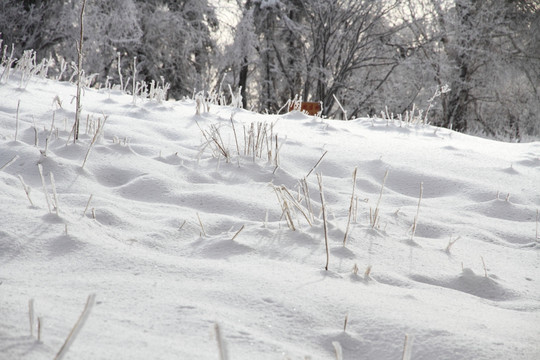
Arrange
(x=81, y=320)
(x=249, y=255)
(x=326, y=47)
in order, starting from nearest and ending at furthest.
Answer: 1. (x=81, y=320)
2. (x=249, y=255)
3. (x=326, y=47)

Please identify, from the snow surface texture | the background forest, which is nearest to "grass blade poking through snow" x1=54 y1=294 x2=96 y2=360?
the snow surface texture

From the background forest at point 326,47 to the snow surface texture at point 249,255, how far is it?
965 centimetres

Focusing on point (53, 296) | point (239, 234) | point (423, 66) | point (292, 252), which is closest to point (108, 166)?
point (239, 234)

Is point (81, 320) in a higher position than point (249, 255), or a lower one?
higher

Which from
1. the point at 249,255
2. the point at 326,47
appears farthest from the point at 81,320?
the point at 326,47

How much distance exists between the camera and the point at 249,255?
1.60m

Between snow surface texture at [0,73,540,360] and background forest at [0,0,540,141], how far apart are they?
965 centimetres

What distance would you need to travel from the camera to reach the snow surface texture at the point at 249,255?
3.50 ft

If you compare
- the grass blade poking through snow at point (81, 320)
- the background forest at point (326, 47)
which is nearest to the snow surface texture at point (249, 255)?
the grass blade poking through snow at point (81, 320)

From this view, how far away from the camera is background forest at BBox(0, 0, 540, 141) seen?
12.1 metres

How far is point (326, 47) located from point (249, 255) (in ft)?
39.1

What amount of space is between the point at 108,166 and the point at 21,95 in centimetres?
180

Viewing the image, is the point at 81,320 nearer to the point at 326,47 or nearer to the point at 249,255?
the point at 249,255

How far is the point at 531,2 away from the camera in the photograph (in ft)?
45.1
